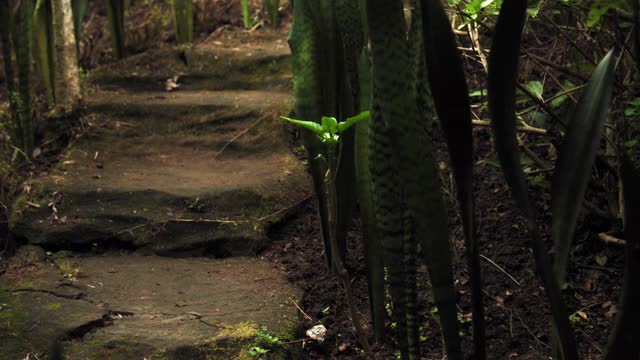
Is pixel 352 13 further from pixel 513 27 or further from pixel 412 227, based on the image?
pixel 513 27

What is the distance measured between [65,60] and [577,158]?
2.85 metres

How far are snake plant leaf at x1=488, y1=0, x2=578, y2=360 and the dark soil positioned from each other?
2.83 ft

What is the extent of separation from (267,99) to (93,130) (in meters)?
0.85

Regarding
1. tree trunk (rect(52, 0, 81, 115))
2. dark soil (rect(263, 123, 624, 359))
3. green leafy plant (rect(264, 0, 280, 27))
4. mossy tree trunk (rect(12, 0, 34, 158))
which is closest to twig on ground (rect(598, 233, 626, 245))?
dark soil (rect(263, 123, 624, 359))

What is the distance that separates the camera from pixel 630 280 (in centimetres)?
105

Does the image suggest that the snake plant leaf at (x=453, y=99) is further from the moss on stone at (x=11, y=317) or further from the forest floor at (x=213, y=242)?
the moss on stone at (x=11, y=317)

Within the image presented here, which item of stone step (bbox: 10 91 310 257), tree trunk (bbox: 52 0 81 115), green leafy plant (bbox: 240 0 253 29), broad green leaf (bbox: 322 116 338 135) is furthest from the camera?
green leafy plant (bbox: 240 0 253 29)

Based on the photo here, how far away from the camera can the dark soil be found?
2023 millimetres

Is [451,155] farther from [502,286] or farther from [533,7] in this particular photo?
[502,286]

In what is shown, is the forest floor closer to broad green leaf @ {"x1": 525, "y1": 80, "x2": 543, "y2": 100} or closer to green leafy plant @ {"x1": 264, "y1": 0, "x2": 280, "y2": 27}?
broad green leaf @ {"x1": 525, "y1": 80, "x2": 543, "y2": 100}

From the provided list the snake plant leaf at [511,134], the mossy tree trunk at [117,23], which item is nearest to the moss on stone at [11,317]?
the snake plant leaf at [511,134]

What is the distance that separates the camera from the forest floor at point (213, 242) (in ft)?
6.95

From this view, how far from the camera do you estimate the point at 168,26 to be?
531 cm

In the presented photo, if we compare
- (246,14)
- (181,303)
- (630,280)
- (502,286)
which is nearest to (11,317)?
(181,303)
